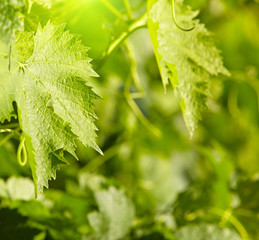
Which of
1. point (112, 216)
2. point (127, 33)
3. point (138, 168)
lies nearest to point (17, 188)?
point (112, 216)

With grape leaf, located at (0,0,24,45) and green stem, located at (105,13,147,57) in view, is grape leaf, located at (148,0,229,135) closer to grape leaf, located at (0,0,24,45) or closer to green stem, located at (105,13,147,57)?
green stem, located at (105,13,147,57)

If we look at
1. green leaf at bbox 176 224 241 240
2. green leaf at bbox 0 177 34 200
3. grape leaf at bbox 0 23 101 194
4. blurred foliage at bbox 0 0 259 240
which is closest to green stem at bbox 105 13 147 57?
blurred foliage at bbox 0 0 259 240

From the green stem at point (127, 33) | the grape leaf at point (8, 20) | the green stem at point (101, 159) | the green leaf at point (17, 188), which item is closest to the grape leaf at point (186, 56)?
the green stem at point (127, 33)

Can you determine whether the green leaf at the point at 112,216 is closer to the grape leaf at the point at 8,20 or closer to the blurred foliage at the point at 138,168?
the blurred foliage at the point at 138,168

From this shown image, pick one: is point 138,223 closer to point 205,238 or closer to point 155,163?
point 205,238

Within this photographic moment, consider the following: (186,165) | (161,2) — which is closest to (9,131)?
(161,2)

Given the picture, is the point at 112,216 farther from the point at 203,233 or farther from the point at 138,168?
the point at 138,168
